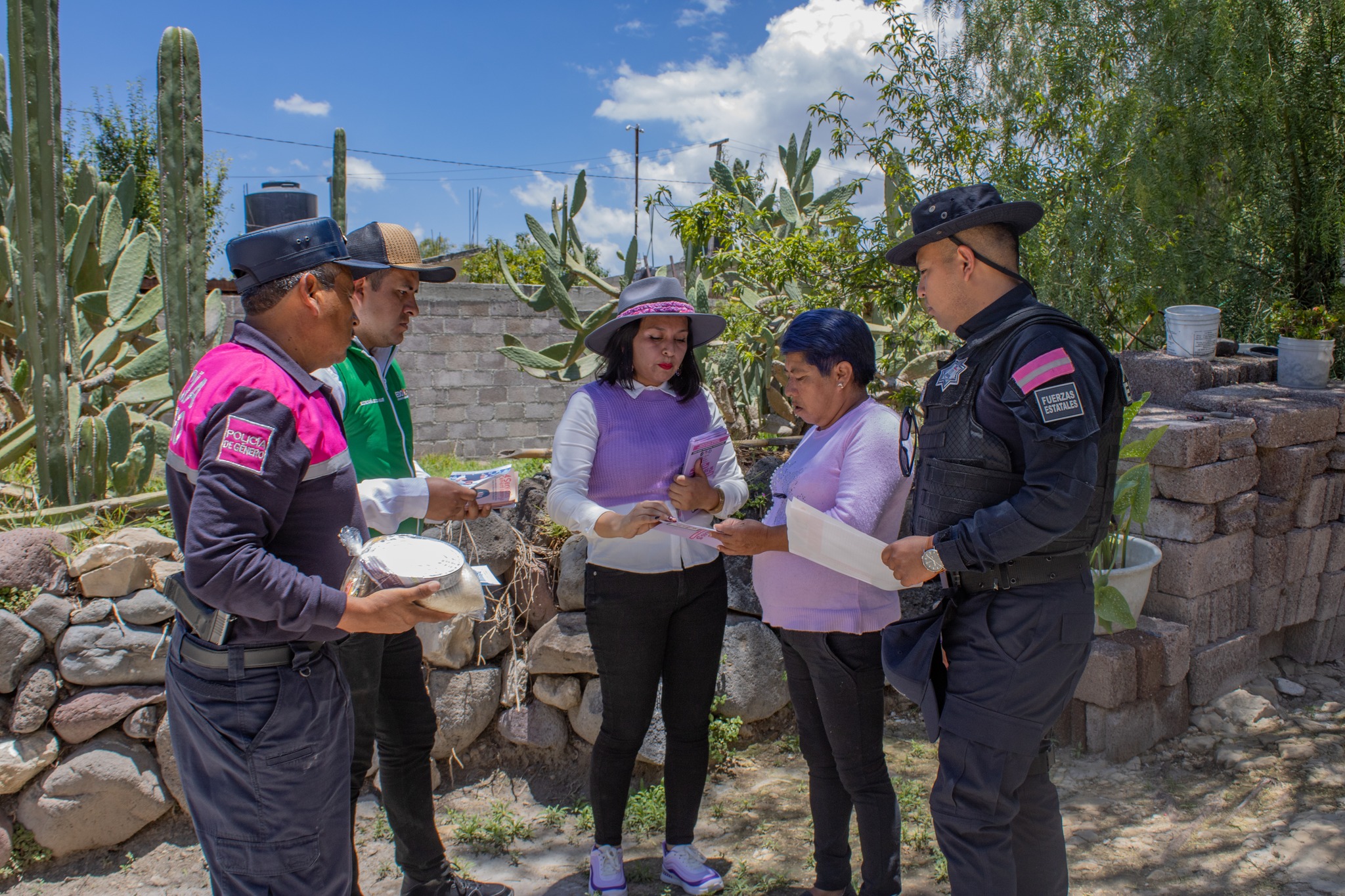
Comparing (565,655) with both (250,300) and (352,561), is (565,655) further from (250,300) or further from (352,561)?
(250,300)

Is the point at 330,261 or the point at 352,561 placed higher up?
the point at 330,261

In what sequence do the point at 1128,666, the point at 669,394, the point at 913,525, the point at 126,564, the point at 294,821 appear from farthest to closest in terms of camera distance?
the point at 1128,666 → the point at 126,564 → the point at 669,394 → the point at 913,525 → the point at 294,821

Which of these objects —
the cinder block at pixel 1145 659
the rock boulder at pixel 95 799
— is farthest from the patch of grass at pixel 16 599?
the cinder block at pixel 1145 659

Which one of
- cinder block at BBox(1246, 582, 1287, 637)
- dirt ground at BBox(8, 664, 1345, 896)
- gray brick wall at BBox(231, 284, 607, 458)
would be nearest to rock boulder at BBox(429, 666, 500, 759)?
dirt ground at BBox(8, 664, 1345, 896)

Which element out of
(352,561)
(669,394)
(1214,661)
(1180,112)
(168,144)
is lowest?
(1214,661)

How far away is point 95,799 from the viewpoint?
11.2 ft

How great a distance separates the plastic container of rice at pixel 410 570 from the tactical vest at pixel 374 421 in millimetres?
733

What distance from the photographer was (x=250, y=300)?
6.29ft

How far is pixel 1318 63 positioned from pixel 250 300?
7.00 m

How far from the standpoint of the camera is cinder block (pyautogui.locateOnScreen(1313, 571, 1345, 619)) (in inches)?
184

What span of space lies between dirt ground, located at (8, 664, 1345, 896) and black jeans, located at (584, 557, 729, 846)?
15.9 inches

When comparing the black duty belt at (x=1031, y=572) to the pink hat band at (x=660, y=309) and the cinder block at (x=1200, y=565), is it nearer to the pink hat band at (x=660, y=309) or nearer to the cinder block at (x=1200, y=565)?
the pink hat band at (x=660, y=309)

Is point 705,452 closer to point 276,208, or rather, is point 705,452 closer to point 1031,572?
point 1031,572

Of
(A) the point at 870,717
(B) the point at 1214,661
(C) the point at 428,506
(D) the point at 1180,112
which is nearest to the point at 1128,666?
A: (B) the point at 1214,661
